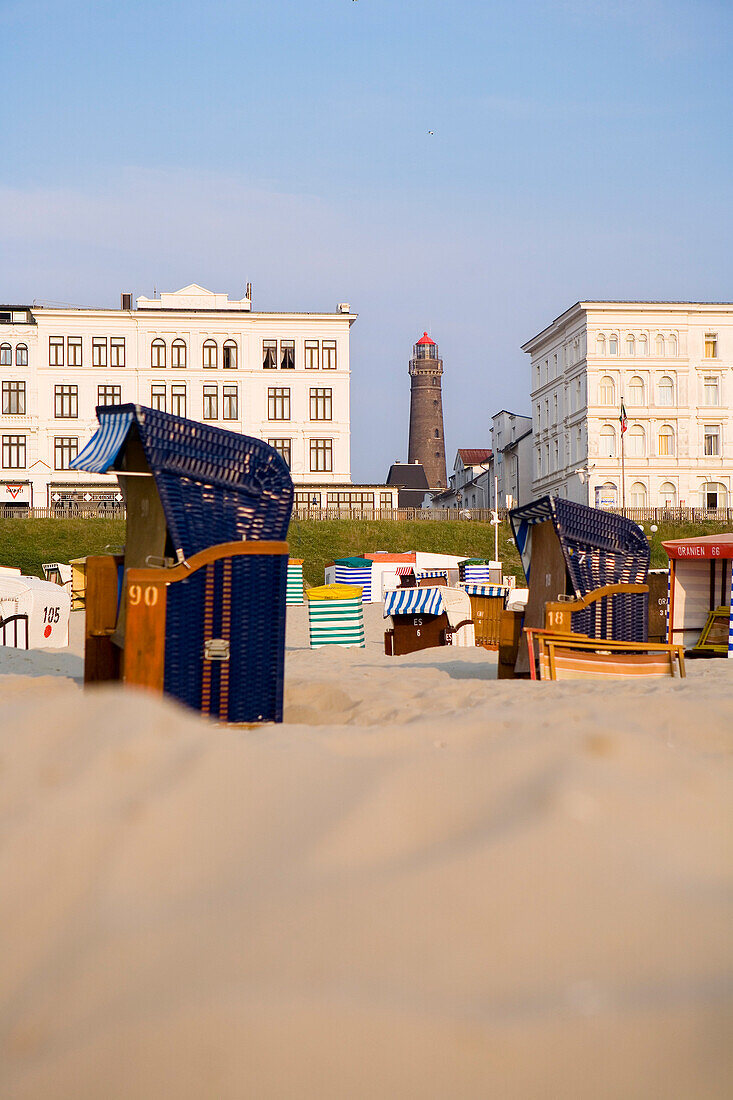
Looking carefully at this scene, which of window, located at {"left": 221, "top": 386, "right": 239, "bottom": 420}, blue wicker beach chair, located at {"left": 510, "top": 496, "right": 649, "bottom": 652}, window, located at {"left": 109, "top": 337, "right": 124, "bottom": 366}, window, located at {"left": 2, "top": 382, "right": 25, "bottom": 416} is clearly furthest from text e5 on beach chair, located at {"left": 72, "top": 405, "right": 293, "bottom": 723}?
window, located at {"left": 2, "top": 382, "right": 25, "bottom": 416}

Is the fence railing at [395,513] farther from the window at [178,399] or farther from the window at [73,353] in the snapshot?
the window at [73,353]

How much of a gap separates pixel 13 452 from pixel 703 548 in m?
44.6

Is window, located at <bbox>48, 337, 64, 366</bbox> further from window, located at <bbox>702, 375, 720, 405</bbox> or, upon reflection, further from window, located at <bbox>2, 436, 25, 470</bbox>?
window, located at <bbox>702, 375, 720, 405</bbox>

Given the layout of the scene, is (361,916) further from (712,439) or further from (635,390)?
(712,439)

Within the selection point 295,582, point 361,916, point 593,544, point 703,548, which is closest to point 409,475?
point 295,582

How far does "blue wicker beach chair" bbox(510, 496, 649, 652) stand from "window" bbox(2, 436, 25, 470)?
155 ft

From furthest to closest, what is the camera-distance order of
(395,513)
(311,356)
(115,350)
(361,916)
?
(311,356), (115,350), (395,513), (361,916)

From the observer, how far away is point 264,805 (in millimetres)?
3033

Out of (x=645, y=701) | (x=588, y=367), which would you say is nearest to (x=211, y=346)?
→ (x=588, y=367)

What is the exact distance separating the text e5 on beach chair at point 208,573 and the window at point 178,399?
48.5m

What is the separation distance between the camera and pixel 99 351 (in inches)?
2104

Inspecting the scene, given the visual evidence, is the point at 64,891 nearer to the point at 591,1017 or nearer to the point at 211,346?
the point at 591,1017

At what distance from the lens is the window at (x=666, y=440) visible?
55.7 m

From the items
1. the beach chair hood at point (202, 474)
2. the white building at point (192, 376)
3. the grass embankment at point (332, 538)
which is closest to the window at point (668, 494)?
the grass embankment at point (332, 538)
